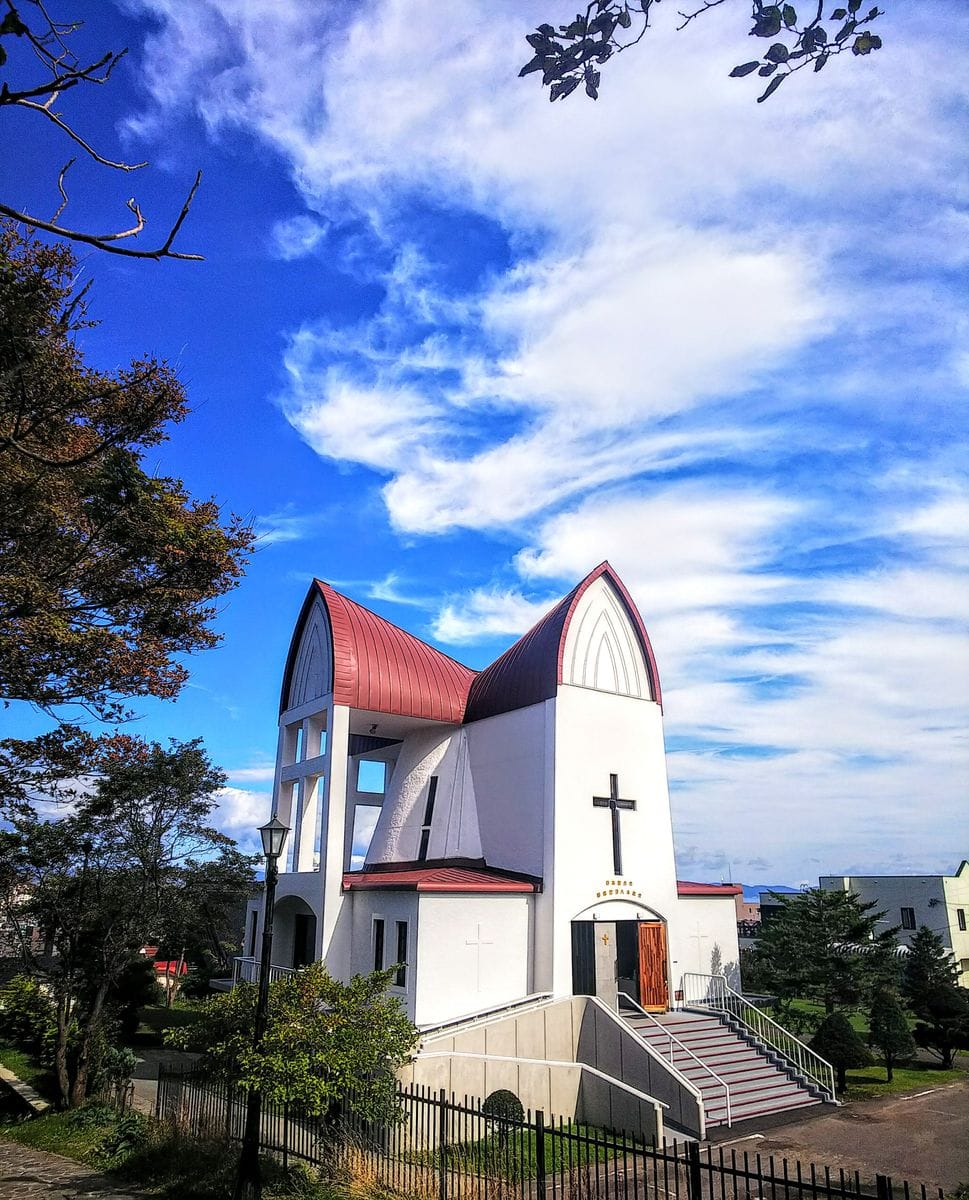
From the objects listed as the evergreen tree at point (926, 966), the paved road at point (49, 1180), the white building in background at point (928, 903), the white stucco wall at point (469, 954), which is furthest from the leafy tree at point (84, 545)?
the white building in background at point (928, 903)

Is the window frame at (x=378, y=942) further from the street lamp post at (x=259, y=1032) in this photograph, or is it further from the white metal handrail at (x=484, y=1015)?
the street lamp post at (x=259, y=1032)

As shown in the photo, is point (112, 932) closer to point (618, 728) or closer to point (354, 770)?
point (354, 770)

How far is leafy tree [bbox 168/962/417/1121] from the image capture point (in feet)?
35.9

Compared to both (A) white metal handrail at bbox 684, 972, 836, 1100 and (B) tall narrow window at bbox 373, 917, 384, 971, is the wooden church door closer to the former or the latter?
(A) white metal handrail at bbox 684, 972, 836, 1100

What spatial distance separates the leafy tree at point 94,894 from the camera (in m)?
18.5

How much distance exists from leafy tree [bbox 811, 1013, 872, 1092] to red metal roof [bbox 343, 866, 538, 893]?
24.2 feet

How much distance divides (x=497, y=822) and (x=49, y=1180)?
11923 millimetres

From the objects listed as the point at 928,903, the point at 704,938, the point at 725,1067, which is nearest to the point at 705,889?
the point at 704,938

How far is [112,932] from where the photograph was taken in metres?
19.7

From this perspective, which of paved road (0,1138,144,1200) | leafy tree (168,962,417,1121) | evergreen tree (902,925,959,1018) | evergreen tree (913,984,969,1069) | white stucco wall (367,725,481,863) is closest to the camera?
leafy tree (168,962,417,1121)

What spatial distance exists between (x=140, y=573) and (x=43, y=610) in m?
1.69

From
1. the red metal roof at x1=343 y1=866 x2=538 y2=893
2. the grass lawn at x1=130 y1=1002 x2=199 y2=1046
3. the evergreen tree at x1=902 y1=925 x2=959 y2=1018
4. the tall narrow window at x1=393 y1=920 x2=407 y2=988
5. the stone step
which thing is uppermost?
the red metal roof at x1=343 y1=866 x2=538 y2=893

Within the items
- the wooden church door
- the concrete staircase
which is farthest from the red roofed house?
the concrete staircase

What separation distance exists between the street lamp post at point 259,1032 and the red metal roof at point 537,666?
10.5 metres
